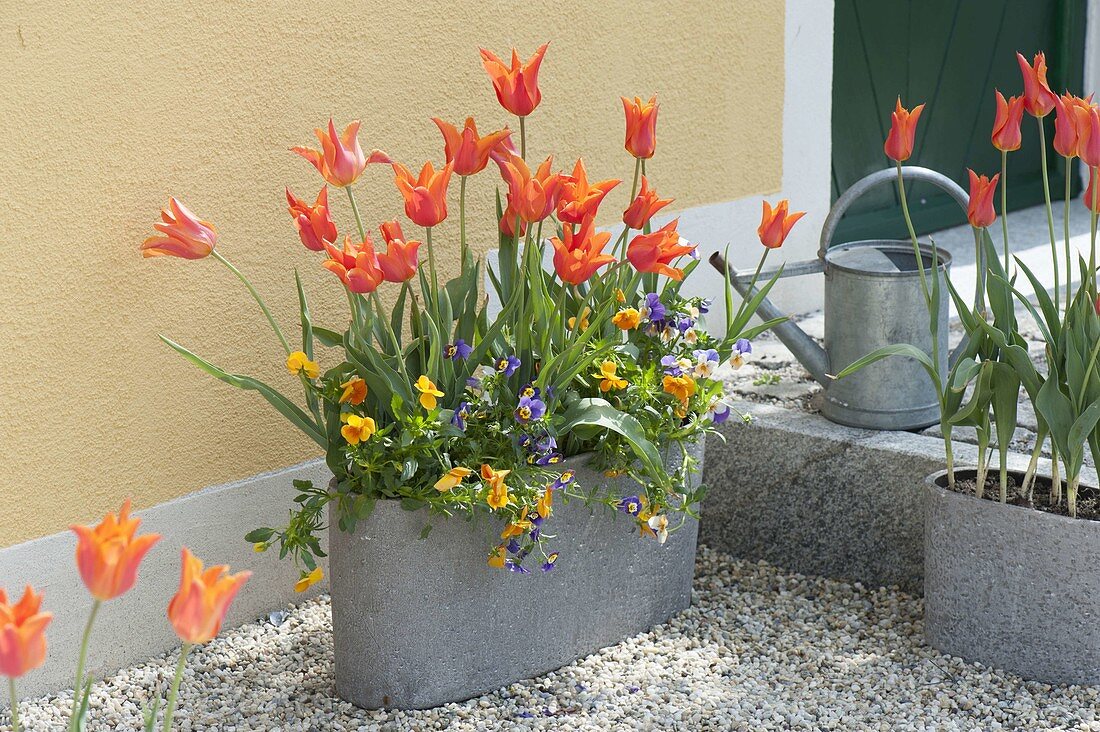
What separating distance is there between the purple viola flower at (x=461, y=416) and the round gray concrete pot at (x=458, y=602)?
0.46ft

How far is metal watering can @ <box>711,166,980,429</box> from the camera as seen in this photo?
8.14 ft

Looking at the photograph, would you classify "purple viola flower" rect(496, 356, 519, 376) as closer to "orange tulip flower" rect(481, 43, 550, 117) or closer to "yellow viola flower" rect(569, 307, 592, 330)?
"yellow viola flower" rect(569, 307, 592, 330)

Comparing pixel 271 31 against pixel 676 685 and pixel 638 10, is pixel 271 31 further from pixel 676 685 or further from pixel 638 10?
pixel 676 685

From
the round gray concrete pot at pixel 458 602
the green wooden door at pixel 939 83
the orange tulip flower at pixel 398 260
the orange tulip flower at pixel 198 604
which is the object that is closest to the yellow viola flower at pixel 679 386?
the round gray concrete pot at pixel 458 602

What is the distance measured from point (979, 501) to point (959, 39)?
2.82 metres

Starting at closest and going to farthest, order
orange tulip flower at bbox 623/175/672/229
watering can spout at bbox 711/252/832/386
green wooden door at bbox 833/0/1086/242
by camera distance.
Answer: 1. orange tulip flower at bbox 623/175/672/229
2. watering can spout at bbox 711/252/832/386
3. green wooden door at bbox 833/0/1086/242

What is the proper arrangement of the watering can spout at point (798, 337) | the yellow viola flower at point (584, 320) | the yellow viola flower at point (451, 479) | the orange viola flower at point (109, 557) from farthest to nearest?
the watering can spout at point (798, 337), the yellow viola flower at point (584, 320), the yellow viola flower at point (451, 479), the orange viola flower at point (109, 557)

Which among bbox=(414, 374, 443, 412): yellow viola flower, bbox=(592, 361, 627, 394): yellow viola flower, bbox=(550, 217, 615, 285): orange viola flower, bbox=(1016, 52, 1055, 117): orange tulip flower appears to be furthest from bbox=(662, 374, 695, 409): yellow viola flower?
bbox=(1016, 52, 1055, 117): orange tulip flower

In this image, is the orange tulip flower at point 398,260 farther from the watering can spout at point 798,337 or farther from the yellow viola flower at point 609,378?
the watering can spout at point 798,337

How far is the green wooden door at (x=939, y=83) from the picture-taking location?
4.00 metres

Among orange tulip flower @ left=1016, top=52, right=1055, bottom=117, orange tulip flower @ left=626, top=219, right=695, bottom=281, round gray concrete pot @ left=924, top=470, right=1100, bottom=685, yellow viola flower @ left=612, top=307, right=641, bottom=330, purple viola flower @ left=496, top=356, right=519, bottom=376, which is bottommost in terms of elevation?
round gray concrete pot @ left=924, top=470, right=1100, bottom=685

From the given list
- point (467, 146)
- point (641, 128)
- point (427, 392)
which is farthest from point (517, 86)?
point (427, 392)

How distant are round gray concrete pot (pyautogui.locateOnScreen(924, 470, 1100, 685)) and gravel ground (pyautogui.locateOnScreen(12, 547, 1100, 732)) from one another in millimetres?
46

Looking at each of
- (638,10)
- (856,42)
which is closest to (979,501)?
(638,10)
